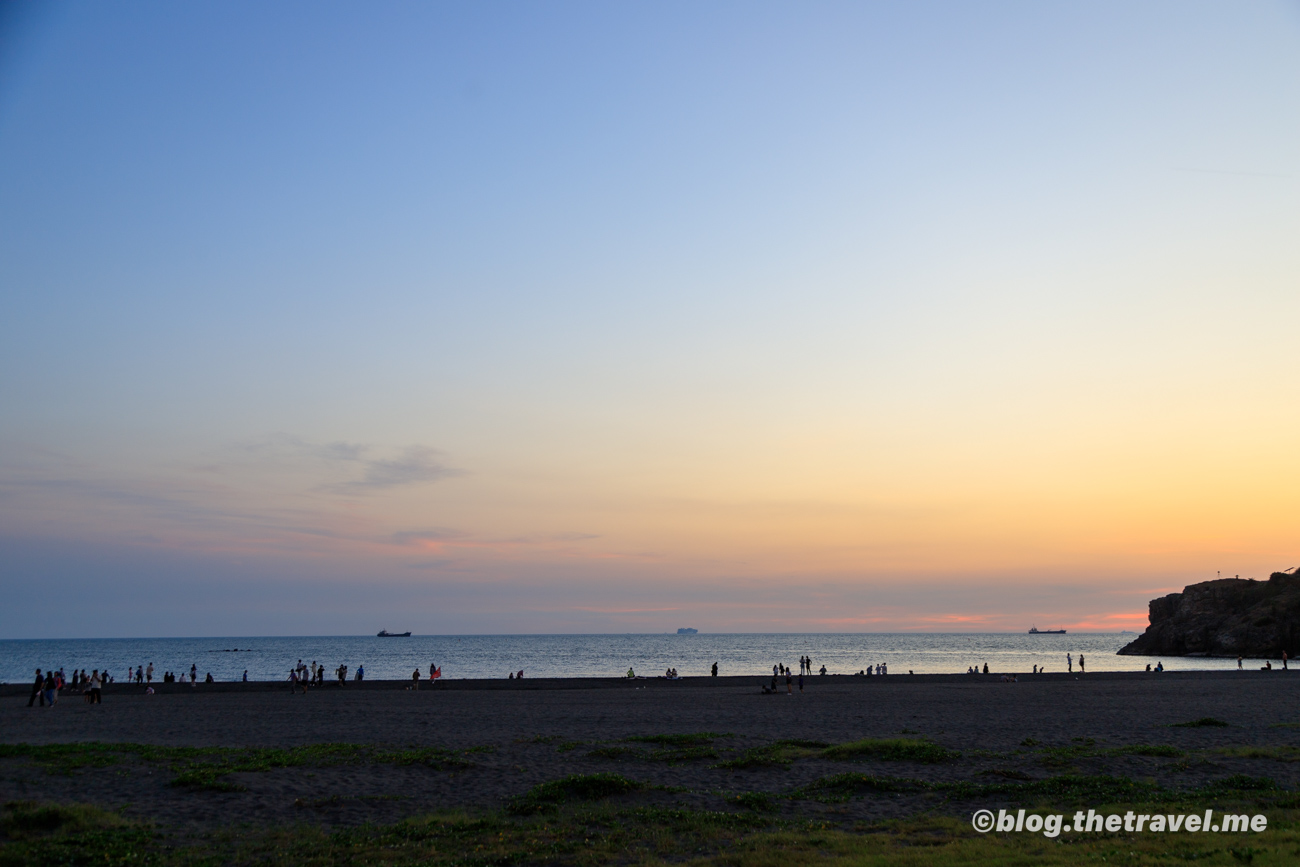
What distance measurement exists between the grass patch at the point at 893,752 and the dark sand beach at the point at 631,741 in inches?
7.5

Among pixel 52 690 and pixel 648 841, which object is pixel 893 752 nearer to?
pixel 648 841

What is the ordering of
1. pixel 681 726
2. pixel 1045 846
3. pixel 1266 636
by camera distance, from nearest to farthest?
pixel 1045 846
pixel 681 726
pixel 1266 636

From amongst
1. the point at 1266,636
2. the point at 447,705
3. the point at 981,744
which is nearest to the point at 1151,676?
the point at 981,744

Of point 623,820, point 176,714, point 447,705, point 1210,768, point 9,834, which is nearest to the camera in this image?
point 9,834

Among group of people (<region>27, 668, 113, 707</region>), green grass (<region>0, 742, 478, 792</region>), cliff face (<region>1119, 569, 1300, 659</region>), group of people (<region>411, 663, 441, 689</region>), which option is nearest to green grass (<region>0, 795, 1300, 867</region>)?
green grass (<region>0, 742, 478, 792</region>)

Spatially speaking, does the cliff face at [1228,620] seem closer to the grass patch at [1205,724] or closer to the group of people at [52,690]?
the grass patch at [1205,724]

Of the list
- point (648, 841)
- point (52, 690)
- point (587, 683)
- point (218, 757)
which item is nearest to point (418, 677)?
point (587, 683)

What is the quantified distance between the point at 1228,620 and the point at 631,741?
475 feet

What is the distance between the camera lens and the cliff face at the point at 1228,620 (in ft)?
392

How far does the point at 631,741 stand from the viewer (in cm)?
2875

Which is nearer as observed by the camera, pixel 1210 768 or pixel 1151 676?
pixel 1210 768

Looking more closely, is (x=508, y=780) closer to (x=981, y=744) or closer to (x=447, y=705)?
(x=981, y=744)

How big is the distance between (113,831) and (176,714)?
28.9m

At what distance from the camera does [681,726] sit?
1353 inches
